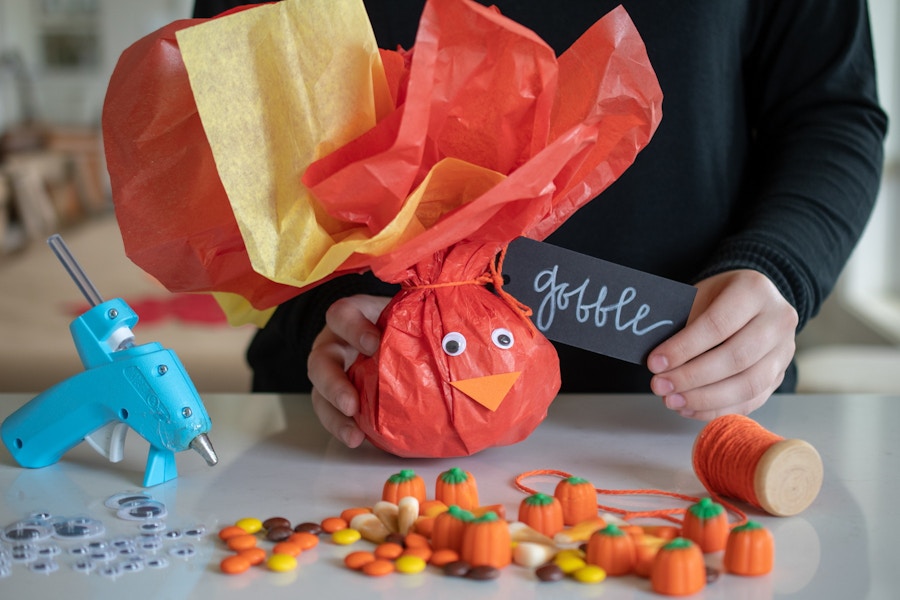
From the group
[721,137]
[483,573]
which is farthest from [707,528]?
[721,137]

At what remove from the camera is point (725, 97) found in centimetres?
105

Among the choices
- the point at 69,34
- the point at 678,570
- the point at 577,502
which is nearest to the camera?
the point at 678,570

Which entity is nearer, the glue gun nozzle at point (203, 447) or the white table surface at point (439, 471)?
the white table surface at point (439, 471)

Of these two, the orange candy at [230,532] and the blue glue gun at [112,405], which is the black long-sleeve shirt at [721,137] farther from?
the orange candy at [230,532]

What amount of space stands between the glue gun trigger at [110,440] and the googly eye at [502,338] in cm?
29

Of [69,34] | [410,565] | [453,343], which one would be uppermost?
[69,34]

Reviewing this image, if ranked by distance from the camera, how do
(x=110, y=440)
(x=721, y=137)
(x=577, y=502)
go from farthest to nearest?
(x=721, y=137) < (x=110, y=440) < (x=577, y=502)

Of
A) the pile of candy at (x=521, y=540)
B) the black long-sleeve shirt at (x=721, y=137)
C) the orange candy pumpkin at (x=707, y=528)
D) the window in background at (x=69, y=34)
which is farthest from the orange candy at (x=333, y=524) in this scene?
the window in background at (x=69, y=34)

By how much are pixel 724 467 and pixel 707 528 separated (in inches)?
3.7

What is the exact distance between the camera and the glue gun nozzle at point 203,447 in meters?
0.69

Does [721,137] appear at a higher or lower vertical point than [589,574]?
higher

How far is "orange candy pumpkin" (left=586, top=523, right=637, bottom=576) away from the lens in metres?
0.56

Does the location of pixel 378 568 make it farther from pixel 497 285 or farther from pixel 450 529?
pixel 497 285

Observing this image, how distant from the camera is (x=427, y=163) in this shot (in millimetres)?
676
